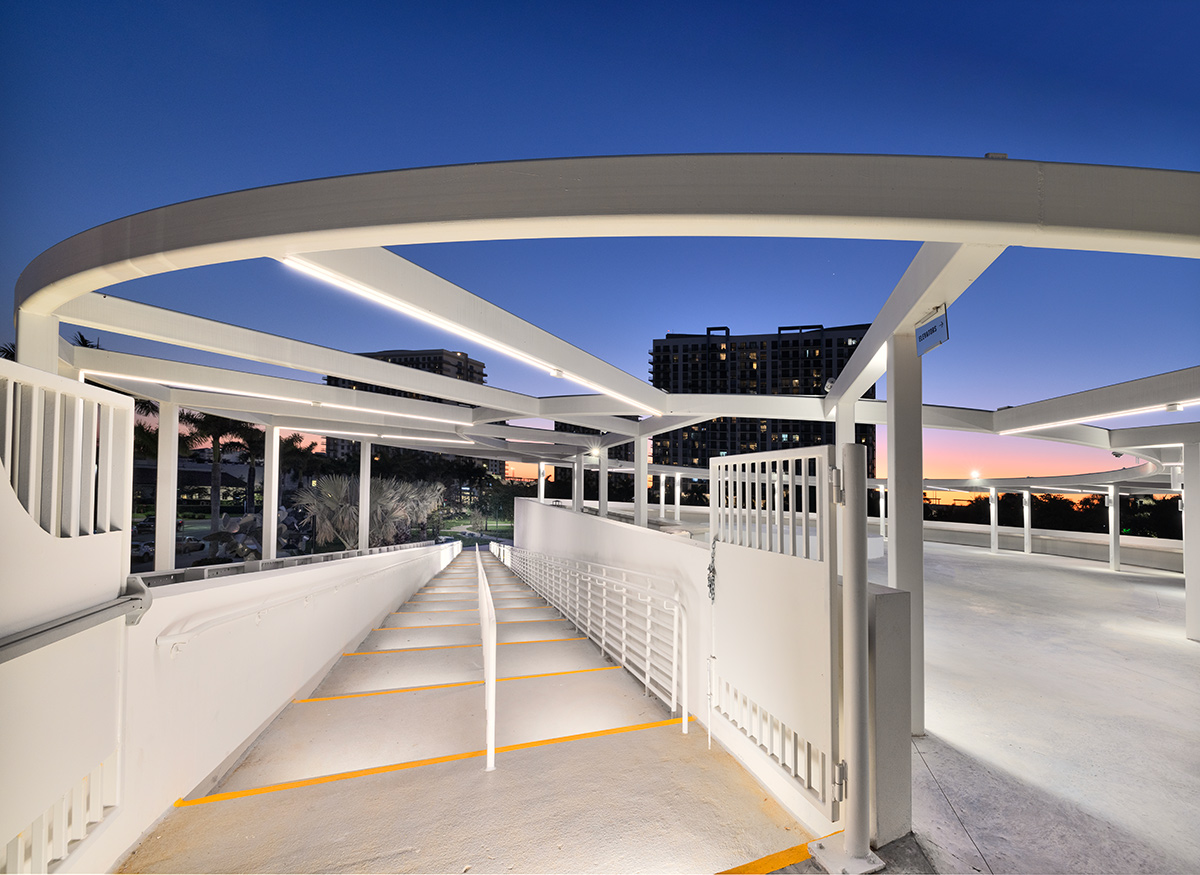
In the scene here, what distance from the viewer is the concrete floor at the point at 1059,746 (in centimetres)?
234

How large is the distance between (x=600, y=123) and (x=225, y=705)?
20.3 ft

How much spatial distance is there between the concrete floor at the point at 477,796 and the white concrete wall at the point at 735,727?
0.38 feet

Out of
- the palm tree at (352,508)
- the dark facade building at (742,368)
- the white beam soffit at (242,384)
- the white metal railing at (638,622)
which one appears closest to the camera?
the white metal railing at (638,622)

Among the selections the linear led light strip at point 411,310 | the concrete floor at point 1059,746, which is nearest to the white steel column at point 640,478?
the linear led light strip at point 411,310

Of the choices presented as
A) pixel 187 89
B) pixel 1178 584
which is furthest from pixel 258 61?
pixel 1178 584

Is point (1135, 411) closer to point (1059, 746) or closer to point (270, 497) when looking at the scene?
point (1059, 746)

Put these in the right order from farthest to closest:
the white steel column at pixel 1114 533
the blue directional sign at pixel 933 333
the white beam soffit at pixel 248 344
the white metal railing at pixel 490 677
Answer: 1. the white steel column at pixel 1114 533
2. the white beam soffit at pixel 248 344
3. the blue directional sign at pixel 933 333
4. the white metal railing at pixel 490 677

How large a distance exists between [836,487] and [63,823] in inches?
131

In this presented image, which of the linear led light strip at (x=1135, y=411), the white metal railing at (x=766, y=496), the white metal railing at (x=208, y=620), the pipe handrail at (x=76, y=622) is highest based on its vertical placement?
the linear led light strip at (x=1135, y=411)

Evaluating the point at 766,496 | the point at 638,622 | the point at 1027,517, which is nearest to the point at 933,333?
the point at 766,496

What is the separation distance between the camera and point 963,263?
280cm

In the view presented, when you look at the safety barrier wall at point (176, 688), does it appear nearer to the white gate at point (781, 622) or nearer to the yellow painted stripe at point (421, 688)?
the yellow painted stripe at point (421, 688)

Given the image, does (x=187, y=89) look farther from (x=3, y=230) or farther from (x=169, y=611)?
(x=169, y=611)

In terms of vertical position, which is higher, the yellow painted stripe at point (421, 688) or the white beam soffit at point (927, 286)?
the white beam soffit at point (927, 286)
